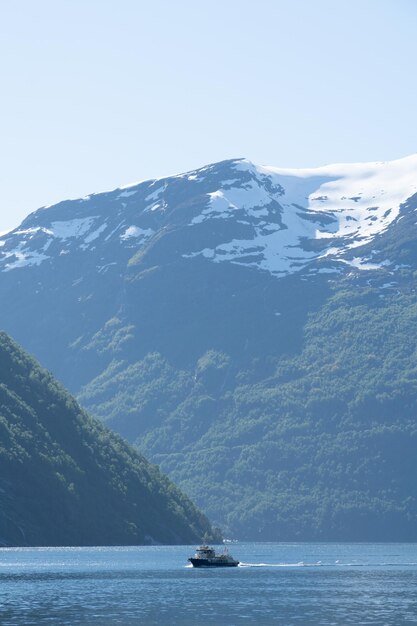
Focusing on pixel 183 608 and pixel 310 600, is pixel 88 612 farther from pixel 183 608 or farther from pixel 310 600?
pixel 310 600

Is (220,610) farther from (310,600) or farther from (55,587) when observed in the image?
(55,587)

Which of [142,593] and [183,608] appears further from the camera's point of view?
[142,593]

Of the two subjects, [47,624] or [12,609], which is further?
[12,609]

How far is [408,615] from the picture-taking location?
514 feet

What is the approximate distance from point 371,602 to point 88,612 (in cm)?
3871

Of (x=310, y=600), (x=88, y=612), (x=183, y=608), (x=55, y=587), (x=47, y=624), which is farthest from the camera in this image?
(x=55, y=587)

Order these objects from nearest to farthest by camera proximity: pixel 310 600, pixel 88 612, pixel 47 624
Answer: pixel 47 624 → pixel 88 612 → pixel 310 600

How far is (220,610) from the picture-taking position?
6491 inches

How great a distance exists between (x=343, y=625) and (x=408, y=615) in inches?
583

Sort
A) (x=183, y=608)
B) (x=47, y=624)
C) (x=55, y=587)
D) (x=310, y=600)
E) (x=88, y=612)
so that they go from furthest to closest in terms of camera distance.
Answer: (x=55, y=587), (x=310, y=600), (x=183, y=608), (x=88, y=612), (x=47, y=624)

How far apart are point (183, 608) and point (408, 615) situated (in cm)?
2660

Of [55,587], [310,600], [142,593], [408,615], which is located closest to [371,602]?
[310,600]

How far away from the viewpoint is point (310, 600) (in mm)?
180750

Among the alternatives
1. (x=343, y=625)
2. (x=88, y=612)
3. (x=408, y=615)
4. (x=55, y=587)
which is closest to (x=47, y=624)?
(x=88, y=612)
